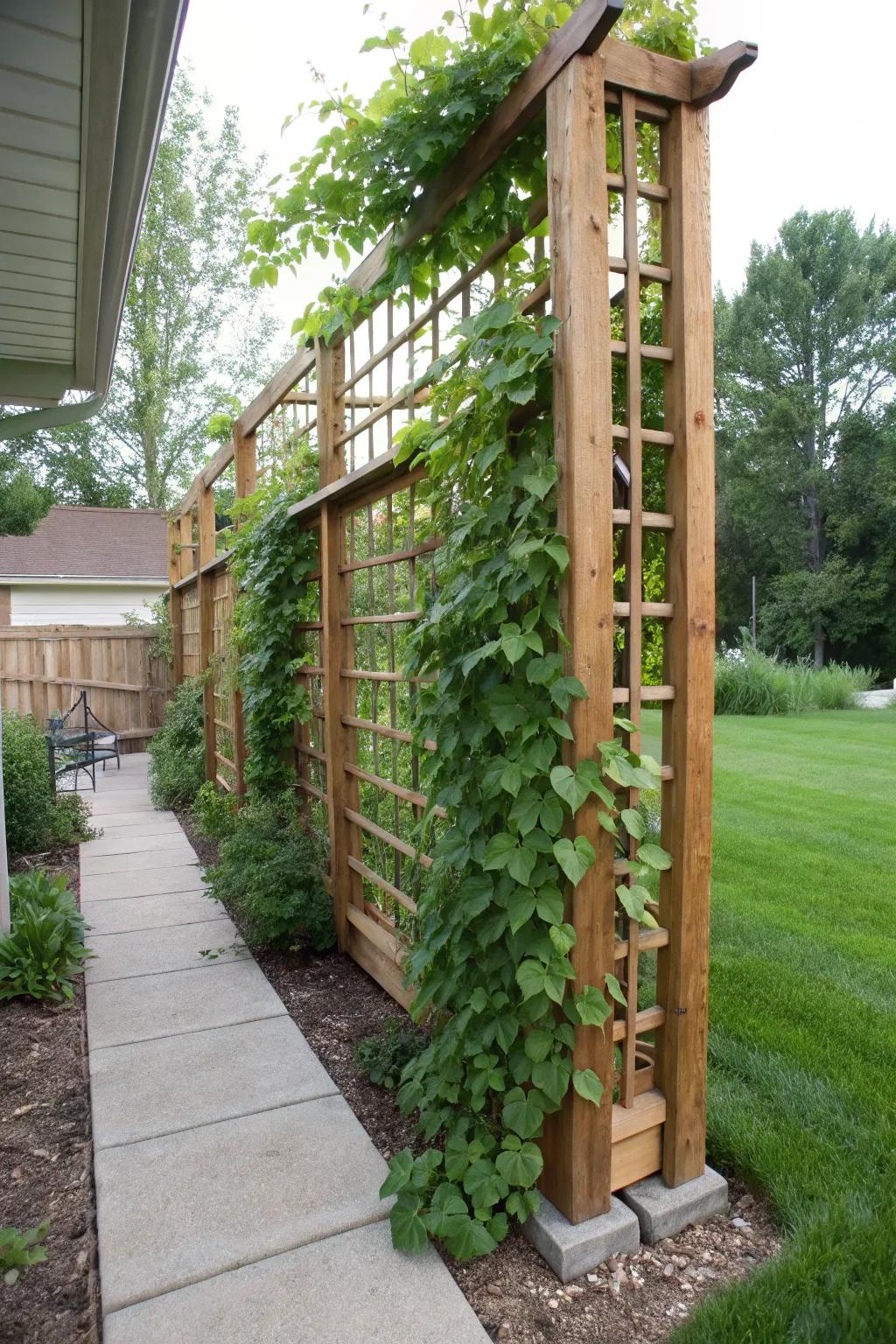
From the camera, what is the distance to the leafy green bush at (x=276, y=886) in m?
3.60

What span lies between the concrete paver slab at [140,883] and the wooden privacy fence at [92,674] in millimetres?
5835

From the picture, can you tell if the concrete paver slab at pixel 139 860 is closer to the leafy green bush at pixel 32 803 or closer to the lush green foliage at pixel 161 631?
the leafy green bush at pixel 32 803

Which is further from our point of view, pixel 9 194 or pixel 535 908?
pixel 9 194

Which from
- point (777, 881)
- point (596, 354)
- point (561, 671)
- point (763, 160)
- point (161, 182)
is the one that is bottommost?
point (777, 881)

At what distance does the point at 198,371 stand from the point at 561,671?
51.0 feet

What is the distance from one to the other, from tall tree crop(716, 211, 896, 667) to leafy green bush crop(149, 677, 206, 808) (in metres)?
18.5

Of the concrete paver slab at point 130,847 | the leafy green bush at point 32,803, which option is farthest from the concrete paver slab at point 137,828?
the leafy green bush at point 32,803

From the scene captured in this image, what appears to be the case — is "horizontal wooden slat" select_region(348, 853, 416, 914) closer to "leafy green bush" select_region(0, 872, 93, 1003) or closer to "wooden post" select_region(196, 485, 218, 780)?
"leafy green bush" select_region(0, 872, 93, 1003)

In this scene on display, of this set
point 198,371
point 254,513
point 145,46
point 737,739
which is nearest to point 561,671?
point 145,46

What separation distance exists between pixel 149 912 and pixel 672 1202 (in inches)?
123

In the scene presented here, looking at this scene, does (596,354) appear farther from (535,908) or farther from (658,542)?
(535,908)

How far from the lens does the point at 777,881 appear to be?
4.31 metres

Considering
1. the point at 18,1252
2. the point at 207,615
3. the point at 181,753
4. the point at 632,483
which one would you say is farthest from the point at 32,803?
the point at 632,483

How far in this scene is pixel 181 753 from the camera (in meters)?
7.57
